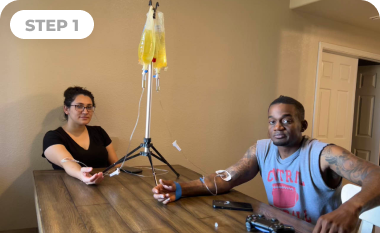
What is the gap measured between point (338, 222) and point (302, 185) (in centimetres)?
46

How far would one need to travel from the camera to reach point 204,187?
139cm

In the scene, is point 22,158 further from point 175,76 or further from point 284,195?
point 284,195

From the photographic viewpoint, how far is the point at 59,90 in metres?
2.21

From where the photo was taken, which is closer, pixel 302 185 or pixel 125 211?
pixel 125 211

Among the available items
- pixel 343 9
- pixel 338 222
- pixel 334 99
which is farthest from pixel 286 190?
pixel 334 99

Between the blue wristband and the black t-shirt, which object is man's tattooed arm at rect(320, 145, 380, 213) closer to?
the blue wristband

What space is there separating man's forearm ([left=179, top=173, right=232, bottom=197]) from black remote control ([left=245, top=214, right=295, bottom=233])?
1.27ft

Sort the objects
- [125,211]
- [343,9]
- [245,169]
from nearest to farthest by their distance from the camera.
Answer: [125,211], [245,169], [343,9]

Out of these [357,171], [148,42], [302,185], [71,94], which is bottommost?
[302,185]

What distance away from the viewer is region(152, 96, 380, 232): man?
1.25m

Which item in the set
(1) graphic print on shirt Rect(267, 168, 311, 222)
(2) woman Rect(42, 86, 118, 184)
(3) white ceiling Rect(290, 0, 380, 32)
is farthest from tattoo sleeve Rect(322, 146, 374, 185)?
(3) white ceiling Rect(290, 0, 380, 32)

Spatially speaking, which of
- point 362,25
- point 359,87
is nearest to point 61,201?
point 362,25

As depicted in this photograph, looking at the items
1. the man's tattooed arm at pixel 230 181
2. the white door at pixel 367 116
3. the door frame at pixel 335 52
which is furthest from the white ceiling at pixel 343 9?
the man's tattooed arm at pixel 230 181

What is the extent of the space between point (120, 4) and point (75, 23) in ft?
1.23
